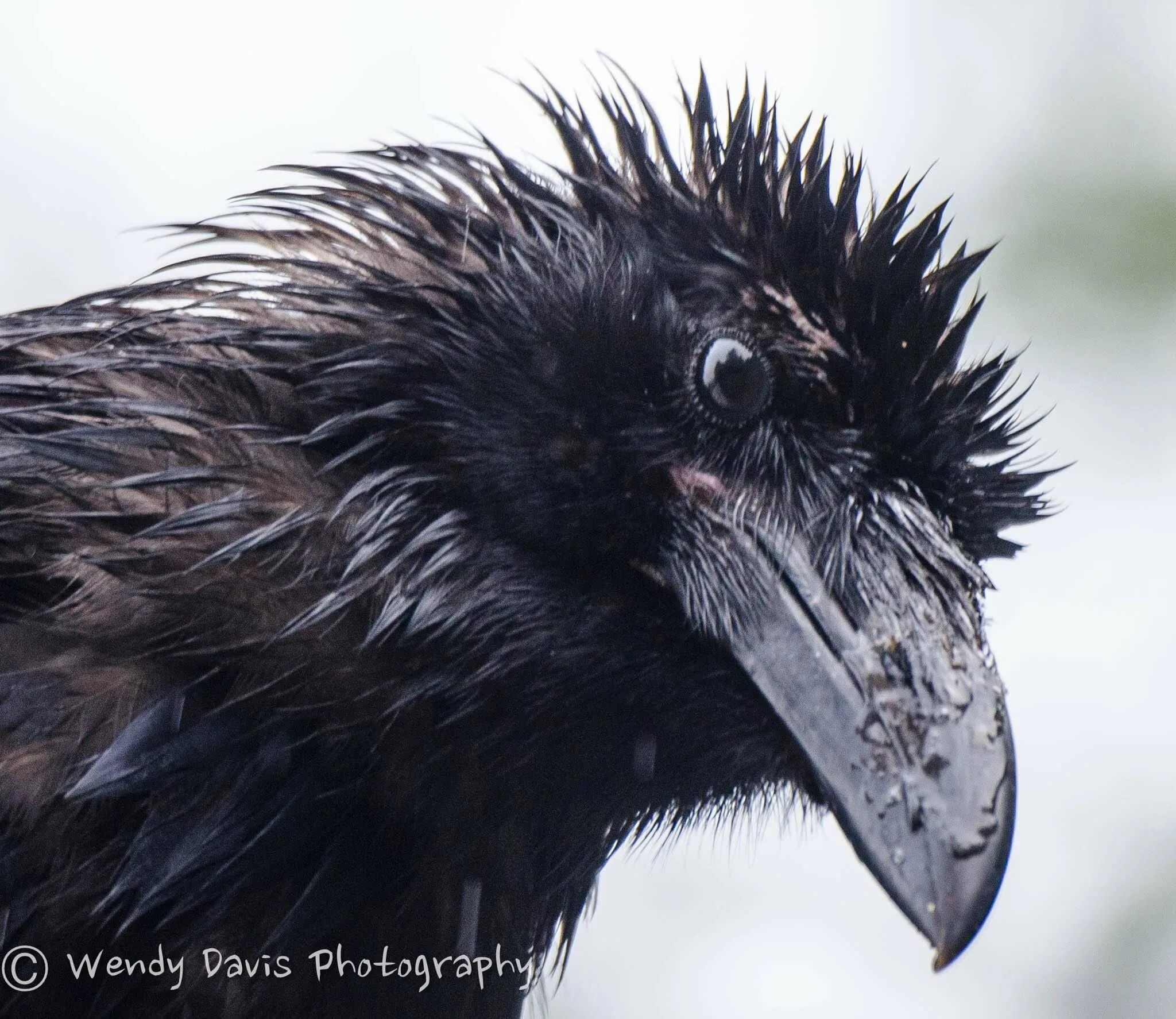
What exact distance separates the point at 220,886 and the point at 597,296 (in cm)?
123

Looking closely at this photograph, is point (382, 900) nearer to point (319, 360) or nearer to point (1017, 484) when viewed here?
point (319, 360)

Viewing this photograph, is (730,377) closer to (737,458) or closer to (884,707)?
(737,458)

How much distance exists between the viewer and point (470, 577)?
115 inches

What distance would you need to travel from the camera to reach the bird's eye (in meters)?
2.91

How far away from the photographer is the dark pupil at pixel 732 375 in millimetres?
2918

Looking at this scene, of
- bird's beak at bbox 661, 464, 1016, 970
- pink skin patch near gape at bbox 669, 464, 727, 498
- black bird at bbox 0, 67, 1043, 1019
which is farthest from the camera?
pink skin patch near gape at bbox 669, 464, 727, 498

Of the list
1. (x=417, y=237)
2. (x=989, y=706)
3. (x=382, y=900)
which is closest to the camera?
(x=989, y=706)

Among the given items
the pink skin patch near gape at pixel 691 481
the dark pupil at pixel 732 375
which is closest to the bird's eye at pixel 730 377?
the dark pupil at pixel 732 375

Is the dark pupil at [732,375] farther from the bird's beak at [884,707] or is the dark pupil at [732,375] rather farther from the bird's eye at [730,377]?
the bird's beak at [884,707]

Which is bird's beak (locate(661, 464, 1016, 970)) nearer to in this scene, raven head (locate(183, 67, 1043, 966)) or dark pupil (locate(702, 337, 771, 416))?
raven head (locate(183, 67, 1043, 966))

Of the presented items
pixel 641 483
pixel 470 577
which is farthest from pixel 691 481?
pixel 470 577

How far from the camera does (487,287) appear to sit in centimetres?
304

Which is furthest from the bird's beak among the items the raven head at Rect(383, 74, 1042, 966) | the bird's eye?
the bird's eye

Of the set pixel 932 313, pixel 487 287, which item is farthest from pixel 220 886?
pixel 932 313
